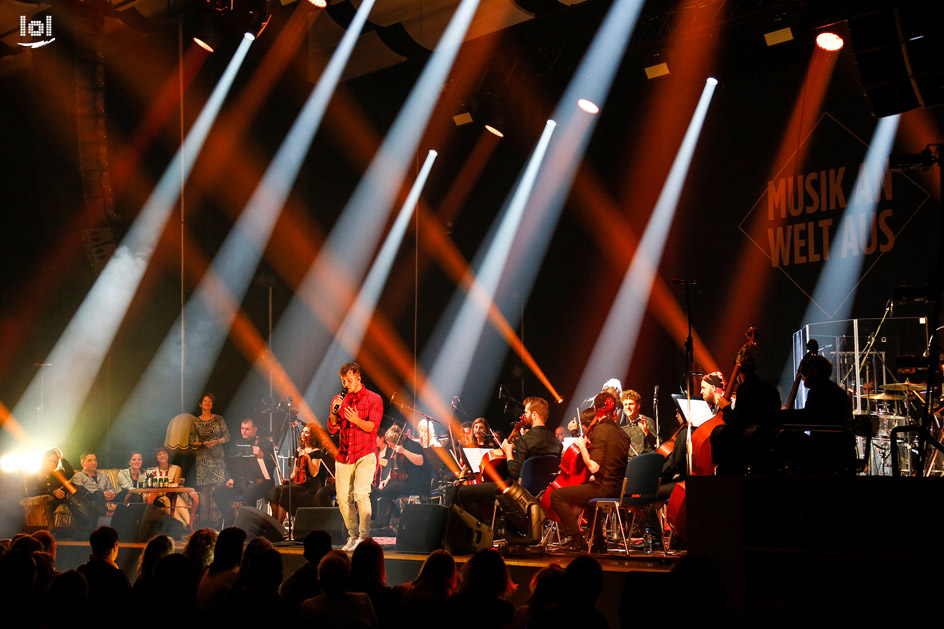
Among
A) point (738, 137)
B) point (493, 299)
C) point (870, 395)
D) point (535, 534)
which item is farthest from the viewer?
point (493, 299)

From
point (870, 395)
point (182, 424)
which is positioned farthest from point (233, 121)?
point (870, 395)

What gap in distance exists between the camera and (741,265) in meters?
10.5

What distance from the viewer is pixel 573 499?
6.65 meters

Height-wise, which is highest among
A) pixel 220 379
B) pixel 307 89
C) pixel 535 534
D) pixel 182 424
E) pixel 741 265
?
pixel 307 89

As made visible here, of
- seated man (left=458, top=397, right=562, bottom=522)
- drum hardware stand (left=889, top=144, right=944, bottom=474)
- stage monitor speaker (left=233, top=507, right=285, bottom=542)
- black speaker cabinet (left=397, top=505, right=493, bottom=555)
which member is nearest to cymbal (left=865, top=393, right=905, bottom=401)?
drum hardware stand (left=889, top=144, right=944, bottom=474)

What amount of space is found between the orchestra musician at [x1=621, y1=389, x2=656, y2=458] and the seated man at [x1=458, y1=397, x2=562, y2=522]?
0.68m

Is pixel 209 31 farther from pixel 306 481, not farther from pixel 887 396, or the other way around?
pixel 887 396

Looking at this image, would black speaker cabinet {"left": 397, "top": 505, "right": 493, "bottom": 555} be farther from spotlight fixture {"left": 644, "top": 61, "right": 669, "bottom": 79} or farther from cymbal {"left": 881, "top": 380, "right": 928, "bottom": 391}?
spotlight fixture {"left": 644, "top": 61, "right": 669, "bottom": 79}

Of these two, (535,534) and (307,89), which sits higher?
(307,89)

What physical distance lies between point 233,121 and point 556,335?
5166 mm

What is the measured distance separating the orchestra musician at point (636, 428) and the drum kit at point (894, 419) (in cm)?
189

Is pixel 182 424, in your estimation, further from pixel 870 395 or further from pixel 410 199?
pixel 870 395

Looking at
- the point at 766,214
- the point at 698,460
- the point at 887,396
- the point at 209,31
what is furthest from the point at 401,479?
the point at 766,214

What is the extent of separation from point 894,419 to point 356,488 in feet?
16.0
